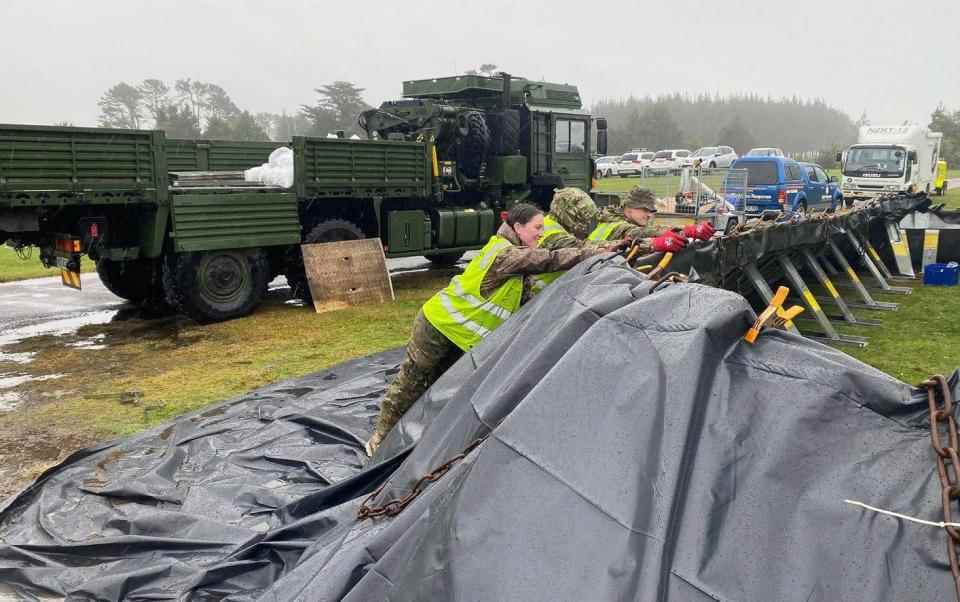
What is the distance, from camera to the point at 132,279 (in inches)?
399

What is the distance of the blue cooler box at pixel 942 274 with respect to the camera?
36.9 feet

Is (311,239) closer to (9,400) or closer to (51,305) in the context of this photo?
(51,305)

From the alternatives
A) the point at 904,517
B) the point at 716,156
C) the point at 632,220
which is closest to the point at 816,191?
the point at 632,220

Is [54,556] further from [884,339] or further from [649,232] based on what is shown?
[884,339]

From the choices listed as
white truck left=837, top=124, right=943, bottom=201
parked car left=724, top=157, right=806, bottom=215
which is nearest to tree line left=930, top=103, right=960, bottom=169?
white truck left=837, top=124, right=943, bottom=201

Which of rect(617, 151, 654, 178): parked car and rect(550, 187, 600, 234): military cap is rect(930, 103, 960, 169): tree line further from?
rect(550, 187, 600, 234): military cap

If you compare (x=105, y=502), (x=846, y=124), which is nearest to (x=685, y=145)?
(x=846, y=124)

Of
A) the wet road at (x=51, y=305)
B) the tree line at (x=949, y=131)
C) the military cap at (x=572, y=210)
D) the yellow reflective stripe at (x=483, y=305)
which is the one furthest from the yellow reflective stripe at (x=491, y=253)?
the tree line at (x=949, y=131)

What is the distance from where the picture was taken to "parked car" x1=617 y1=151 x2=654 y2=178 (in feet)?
139

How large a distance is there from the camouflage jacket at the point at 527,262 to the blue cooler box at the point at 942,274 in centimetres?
921

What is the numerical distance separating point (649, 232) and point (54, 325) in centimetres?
715

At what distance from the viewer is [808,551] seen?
193cm

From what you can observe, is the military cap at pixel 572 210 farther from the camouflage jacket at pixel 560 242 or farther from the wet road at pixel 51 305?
the wet road at pixel 51 305

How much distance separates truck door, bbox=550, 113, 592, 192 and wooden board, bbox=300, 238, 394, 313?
4311 mm
